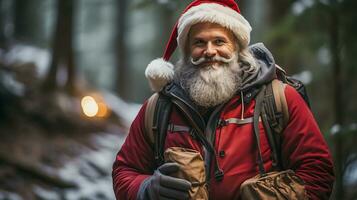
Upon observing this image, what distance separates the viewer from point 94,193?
10578mm

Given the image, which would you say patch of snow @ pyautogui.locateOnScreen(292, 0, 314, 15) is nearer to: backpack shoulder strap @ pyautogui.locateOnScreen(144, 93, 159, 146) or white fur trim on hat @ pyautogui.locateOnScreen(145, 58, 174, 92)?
white fur trim on hat @ pyautogui.locateOnScreen(145, 58, 174, 92)

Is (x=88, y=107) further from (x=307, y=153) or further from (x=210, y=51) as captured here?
(x=307, y=153)

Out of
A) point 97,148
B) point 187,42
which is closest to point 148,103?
point 187,42

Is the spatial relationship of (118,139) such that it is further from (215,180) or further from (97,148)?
(215,180)

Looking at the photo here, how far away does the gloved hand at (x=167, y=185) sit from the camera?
3.41 metres

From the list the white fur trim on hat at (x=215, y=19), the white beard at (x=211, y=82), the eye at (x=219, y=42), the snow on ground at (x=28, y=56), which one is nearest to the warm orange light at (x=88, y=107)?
the snow on ground at (x=28, y=56)

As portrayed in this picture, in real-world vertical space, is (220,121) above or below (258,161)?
above

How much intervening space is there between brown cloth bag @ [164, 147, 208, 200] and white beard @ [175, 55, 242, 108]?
0.44 meters

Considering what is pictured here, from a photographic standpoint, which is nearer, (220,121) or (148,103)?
(220,121)

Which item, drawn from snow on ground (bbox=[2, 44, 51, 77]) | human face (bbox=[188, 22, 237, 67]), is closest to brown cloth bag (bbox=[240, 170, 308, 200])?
human face (bbox=[188, 22, 237, 67])

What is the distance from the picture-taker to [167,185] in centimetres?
345

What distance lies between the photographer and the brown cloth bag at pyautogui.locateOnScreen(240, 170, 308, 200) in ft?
11.2

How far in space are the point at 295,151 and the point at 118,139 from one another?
40.2 feet

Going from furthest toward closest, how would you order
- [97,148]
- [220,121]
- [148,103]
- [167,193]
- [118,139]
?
[118,139], [97,148], [148,103], [220,121], [167,193]
